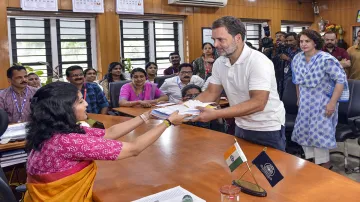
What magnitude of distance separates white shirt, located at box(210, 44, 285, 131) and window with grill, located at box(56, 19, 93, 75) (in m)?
4.28

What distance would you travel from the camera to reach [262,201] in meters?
1.24

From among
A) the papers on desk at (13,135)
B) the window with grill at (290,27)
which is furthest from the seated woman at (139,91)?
the window with grill at (290,27)

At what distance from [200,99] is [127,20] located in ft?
14.5

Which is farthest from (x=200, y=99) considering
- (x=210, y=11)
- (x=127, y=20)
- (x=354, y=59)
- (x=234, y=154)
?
(x=210, y=11)

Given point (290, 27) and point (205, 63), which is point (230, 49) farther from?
point (290, 27)

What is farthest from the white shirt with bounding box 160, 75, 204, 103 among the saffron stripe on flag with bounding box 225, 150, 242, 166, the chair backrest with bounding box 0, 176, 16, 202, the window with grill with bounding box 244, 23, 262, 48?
the window with grill with bounding box 244, 23, 262, 48

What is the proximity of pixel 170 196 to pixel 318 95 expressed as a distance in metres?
2.10

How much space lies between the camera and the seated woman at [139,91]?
402cm

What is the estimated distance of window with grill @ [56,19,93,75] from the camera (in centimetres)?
575

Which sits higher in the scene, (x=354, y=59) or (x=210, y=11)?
(x=210, y=11)

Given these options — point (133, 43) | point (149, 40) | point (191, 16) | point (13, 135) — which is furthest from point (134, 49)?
point (13, 135)

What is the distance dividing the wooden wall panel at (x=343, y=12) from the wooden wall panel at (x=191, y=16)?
6 centimetres

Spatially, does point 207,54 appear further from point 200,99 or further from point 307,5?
point 307,5

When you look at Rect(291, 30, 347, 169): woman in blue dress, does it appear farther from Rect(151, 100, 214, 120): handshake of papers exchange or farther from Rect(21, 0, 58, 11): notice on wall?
Rect(21, 0, 58, 11): notice on wall
